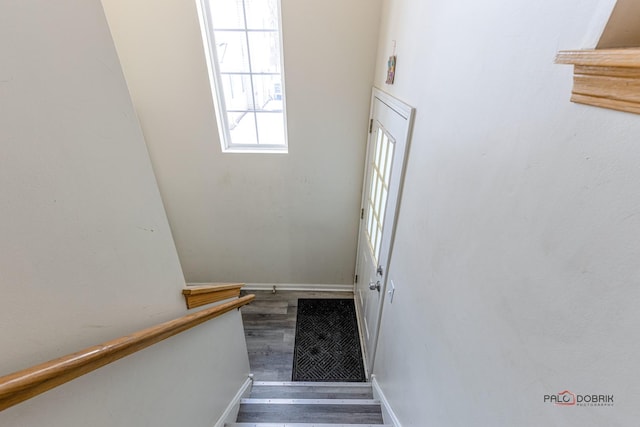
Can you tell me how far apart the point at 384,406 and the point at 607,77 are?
1.98m

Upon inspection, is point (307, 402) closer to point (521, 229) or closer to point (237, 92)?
point (521, 229)

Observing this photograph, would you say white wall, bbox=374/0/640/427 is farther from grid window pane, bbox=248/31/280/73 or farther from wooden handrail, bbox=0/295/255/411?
grid window pane, bbox=248/31/280/73

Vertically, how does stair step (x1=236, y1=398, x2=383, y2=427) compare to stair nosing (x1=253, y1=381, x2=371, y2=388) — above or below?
above

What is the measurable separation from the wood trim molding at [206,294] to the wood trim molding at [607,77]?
124 centimetres

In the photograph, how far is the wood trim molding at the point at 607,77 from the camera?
0.33 metres

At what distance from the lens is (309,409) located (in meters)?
1.91

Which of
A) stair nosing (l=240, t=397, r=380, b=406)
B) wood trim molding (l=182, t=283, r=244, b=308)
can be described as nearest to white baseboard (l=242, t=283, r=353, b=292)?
stair nosing (l=240, t=397, r=380, b=406)

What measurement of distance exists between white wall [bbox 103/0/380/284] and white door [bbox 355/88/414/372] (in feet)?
0.91

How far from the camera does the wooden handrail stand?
45 cm

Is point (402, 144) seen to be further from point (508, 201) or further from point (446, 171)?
point (508, 201)

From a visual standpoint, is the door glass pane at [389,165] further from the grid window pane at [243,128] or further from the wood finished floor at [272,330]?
the wood finished floor at [272,330]

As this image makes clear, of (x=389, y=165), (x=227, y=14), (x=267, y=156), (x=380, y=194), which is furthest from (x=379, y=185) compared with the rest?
(x=227, y=14)

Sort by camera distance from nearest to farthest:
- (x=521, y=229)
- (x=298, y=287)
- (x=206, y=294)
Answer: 1. (x=521, y=229)
2. (x=206, y=294)
3. (x=298, y=287)

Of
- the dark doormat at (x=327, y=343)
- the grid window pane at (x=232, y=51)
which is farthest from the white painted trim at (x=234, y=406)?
the grid window pane at (x=232, y=51)
